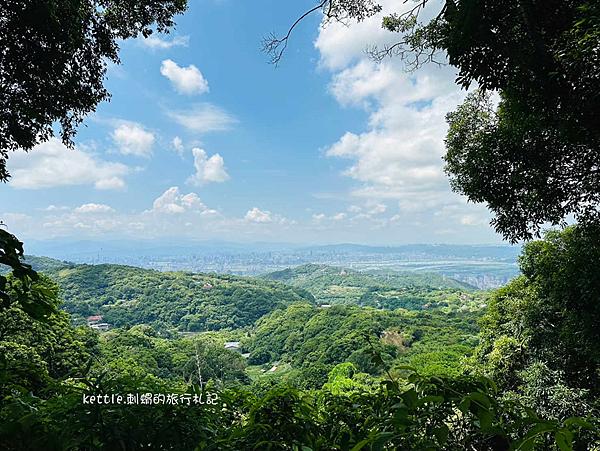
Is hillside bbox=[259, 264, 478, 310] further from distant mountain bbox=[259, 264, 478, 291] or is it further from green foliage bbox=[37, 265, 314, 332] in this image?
green foliage bbox=[37, 265, 314, 332]

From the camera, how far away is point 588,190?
3.34m

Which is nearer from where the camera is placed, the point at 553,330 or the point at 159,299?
the point at 553,330

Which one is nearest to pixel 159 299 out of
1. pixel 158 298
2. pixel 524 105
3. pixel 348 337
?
pixel 158 298

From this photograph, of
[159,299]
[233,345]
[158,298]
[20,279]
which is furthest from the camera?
[158,298]

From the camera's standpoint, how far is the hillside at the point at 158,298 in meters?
52.3

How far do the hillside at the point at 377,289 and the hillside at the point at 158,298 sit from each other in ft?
65.6

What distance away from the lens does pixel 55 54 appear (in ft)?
9.30

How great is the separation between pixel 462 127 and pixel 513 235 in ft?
5.46

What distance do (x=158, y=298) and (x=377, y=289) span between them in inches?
2264

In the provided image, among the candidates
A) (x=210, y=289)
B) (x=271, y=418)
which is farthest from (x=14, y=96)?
(x=210, y=289)

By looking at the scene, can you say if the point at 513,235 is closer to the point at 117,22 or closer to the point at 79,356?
the point at 117,22

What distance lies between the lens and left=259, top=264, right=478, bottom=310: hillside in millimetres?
68000

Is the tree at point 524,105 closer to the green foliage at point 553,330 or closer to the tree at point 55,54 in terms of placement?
the green foliage at point 553,330

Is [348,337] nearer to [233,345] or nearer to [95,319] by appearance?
[233,345]
